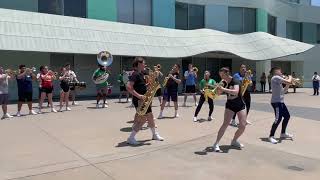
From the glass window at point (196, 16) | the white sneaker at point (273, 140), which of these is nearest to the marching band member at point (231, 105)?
the white sneaker at point (273, 140)

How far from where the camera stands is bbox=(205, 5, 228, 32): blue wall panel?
28.9m

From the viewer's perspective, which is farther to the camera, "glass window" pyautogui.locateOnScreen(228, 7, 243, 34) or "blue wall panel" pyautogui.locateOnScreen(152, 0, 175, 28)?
"glass window" pyautogui.locateOnScreen(228, 7, 243, 34)

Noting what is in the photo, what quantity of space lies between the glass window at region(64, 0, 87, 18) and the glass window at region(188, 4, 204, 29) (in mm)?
8481

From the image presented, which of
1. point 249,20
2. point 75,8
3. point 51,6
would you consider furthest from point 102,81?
point 249,20

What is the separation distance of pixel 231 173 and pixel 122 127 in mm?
4737

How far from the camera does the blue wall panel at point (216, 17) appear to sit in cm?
2888

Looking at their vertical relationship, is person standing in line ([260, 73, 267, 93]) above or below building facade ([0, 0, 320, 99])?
below

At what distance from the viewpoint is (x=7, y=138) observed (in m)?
9.35

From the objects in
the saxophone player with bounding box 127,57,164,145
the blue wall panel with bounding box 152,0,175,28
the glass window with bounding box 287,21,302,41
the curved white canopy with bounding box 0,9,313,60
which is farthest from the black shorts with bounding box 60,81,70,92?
the glass window with bounding box 287,21,302,41

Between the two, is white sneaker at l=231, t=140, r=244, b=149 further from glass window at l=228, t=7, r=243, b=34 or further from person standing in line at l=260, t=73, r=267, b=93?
glass window at l=228, t=7, r=243, b=34

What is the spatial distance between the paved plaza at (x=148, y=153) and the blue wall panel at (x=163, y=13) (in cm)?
1385

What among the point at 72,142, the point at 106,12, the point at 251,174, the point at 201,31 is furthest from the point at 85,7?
the point at 251,174

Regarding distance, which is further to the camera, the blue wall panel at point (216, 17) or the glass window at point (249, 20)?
the glass window at point (249, 20)

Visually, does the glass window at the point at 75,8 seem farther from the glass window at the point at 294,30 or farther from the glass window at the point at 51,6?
the glass window at the point at 294,30
